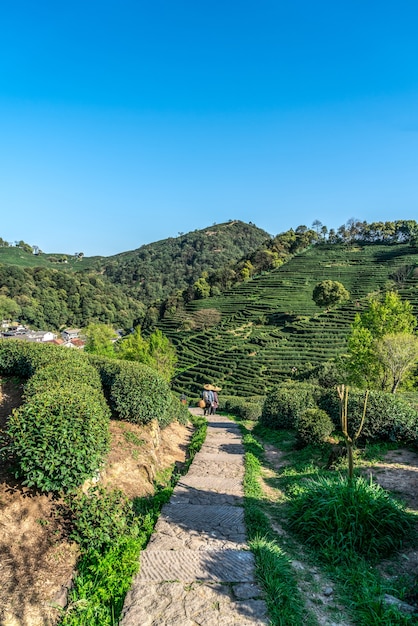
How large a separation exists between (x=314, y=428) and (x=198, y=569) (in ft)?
17.9

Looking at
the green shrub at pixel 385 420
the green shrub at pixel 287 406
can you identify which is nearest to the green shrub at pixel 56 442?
the green shrub at pixel 385 420

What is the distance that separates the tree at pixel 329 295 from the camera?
188 feet

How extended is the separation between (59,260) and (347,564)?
7832 inches

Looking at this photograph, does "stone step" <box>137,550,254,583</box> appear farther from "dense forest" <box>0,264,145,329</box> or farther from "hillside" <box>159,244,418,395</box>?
"dense forest" <box>0,264,145,329</box>

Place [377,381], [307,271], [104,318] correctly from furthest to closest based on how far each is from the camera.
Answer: [104,318] < [307,271] < [377,381]

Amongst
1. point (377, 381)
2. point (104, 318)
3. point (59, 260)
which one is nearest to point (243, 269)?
point (104, 318)

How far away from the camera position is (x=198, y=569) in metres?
4.02

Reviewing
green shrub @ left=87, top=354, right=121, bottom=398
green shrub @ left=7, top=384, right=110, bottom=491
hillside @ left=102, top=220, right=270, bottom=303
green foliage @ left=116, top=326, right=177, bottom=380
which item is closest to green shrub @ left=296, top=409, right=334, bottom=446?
green shrub @ left=87, top=354, right=121, bottom=398

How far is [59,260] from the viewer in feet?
611

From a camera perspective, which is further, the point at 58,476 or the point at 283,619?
the point at 58,476

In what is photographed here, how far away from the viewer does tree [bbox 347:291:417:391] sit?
24020 millimetres

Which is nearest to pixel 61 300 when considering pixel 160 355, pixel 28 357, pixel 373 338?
pixel 160 355

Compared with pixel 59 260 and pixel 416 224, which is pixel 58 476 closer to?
pixel 416 224

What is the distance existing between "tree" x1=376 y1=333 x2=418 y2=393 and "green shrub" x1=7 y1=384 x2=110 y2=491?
67.1ft
